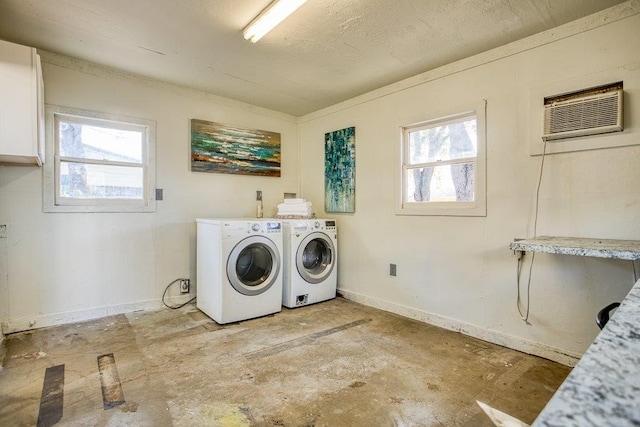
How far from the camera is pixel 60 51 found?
8.93 feet

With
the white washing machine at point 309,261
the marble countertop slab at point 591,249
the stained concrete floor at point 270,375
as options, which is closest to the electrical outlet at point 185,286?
the stained concrete floor at point 270,375

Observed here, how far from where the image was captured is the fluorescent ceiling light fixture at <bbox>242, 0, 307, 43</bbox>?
6.51 ft

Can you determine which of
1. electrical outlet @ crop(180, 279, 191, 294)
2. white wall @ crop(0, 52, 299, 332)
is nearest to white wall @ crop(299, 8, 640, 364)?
white wall @ crop(0, 52, 299, 332)

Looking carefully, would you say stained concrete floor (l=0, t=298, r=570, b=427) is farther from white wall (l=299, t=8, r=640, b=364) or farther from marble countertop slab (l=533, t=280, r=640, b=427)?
marble countertop slab (l=533, t=280, r=640, b=427)

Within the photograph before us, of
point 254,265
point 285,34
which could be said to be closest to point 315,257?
point 254,265

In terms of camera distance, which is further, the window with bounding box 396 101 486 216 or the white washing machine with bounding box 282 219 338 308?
the white washing machine with bounding box 282 219 338 308

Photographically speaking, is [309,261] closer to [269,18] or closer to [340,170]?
[340,170]

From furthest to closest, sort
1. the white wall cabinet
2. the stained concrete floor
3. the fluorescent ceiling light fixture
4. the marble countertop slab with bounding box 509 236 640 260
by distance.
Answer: the white wall cabinet, the fluorescent ceiling light fixture, the stained concrete floor, the marble countertop slab with bounding box 509 236 640 260

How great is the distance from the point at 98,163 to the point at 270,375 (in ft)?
8.47

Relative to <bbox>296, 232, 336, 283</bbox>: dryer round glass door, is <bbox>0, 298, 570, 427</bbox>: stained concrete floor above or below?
below

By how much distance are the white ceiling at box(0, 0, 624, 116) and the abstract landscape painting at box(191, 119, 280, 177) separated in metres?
0.60

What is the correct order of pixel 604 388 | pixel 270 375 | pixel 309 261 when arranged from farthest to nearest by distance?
pixel 309 261 < pixel 270 375 < pixel 604 388

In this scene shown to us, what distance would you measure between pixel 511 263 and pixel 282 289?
2199 mm

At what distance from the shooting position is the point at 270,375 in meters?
2.05
